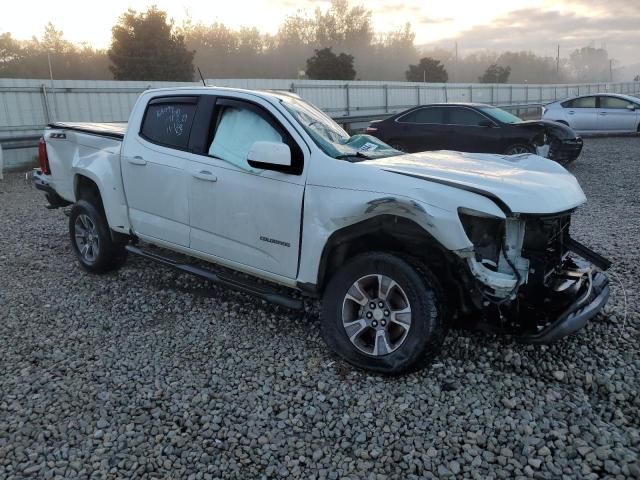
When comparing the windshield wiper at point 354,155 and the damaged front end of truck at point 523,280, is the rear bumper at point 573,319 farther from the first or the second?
the windshield wiper at point 354,155

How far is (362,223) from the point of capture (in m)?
3.59

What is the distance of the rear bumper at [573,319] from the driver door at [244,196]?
169 centimetres

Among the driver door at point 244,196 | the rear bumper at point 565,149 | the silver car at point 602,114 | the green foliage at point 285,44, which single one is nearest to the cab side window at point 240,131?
the driver door at point 244,196

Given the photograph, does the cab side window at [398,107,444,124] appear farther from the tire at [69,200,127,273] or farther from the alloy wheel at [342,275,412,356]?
the alloy wheel at [342,275,412,356]

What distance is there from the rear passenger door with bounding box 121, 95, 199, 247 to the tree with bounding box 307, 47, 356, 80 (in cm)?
2734

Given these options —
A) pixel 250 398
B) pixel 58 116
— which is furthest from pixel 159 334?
pixel 58 116

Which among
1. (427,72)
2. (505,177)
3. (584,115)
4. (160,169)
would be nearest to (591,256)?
(505,177)

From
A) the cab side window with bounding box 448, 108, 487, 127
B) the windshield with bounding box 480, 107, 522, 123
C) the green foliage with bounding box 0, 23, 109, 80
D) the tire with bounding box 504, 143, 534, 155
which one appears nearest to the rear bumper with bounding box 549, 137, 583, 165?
the windshield with bounding box 480, 107, 522, 123

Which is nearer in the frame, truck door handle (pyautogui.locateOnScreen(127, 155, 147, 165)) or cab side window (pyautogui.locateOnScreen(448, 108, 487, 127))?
truck door handle (pyautogui.locateOnScreen(127, 155, 147, 165))

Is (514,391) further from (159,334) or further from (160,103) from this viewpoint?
(160,103)

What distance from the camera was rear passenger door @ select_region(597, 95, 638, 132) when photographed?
1666 cm

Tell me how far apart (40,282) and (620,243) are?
249 inches

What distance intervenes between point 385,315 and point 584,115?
52.1 feet

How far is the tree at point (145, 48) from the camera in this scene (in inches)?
1125
